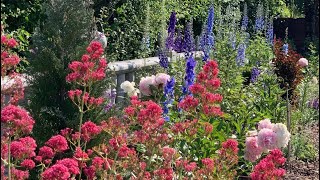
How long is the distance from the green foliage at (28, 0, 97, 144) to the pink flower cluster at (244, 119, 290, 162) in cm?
107

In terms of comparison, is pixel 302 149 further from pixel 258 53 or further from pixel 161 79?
pixel 258 53

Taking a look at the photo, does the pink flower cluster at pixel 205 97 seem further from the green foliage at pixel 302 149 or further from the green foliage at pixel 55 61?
the green foliage at pixel 302 149

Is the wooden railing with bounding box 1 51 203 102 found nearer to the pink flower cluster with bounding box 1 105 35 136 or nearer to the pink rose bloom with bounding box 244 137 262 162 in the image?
the pink rose bloom with bounding box 244 137 262 162

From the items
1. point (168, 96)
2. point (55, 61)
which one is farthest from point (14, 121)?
point (168, 96)

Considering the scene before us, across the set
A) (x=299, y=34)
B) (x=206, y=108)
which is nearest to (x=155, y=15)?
(x=206, y=108)

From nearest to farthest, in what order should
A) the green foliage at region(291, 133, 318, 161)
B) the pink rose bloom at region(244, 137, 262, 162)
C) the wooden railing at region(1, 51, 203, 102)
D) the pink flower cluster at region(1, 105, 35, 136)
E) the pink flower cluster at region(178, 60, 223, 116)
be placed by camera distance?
the pink flower cluster at region(1, 105, 35, 136)
the pink flower cluster at region(178, 60, 223, 116)
the pink rose bloom at region(244, 137, 262, 162)
the wooden railing at region(1, 51, 203, 102)
the green foliage at region(291, 133, 318, 161)

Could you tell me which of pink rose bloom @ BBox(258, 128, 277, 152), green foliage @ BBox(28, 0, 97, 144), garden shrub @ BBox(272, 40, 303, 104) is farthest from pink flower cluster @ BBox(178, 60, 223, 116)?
garden shrub @ BBox(272, 40, 303, 104)

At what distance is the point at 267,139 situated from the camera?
11.6 ft

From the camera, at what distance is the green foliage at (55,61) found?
382 cm

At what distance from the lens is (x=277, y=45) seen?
6.92 meters

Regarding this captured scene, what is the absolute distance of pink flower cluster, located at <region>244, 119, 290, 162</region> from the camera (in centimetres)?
357

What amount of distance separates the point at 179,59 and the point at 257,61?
1.96m

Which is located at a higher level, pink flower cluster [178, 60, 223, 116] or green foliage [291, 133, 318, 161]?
pink flower cluster [178, 60, 223, 116]

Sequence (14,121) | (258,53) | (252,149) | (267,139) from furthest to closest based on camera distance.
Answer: (258,53)
(252,149)
(267,139)
(14,121)
